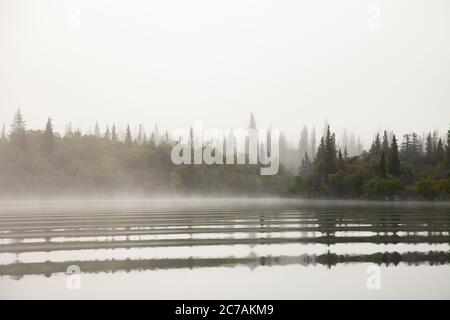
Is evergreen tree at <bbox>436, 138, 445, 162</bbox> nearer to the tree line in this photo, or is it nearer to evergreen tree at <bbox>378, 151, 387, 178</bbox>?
the tree line

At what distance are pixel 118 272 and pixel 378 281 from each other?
8466mm

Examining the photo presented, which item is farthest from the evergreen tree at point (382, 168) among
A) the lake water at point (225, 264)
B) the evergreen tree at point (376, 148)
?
the lake water at point (225, 264)

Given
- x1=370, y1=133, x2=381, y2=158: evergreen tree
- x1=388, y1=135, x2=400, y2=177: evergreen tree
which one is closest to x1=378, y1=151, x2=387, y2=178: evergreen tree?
x1=388, y1=135, x2=400, y2=177: evergreen tree

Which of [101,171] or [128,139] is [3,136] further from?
[128,139]

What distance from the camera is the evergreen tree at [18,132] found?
111 metres

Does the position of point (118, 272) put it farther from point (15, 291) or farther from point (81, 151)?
point (81, 151)

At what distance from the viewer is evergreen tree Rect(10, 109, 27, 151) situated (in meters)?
111

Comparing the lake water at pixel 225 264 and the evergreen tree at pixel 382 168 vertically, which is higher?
the evergreen tree at pixel 382 168

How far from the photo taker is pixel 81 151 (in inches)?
4577

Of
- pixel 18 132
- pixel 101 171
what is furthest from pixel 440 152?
pixel 18 132

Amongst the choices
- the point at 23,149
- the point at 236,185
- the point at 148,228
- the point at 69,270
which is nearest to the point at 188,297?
the point at 69,270

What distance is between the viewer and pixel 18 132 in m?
112

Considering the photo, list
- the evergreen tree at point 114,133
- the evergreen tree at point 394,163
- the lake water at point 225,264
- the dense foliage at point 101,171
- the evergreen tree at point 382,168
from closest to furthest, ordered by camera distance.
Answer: the lake water at point 225,264
the evergreen tree at point 382,168
the evergreen tree at point 394,163
the dense foliage at point 101,171
the evergreen tree at point 114,133

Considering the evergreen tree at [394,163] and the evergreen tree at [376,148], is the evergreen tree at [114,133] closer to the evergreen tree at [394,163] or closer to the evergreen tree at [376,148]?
the evergreen tree at [376,148]
